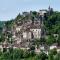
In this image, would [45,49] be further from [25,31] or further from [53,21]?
[53,21]

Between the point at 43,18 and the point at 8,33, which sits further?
the point at 43,18

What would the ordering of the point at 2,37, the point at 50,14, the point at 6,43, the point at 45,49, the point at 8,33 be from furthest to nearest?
the point at 50,14
the point at 8,33
the point at 2,37
the point at 6,43
the point at 45,49

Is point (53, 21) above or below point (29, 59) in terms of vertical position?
above

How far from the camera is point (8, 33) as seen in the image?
116 feet

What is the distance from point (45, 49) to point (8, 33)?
29.3 ft

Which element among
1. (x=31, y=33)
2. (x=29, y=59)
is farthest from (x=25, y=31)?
(x=29, y=59)

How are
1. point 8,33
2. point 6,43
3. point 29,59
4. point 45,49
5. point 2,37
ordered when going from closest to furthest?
point 29,59 < point 45,49 < point 6,43 < point 2,37 < point 8,33

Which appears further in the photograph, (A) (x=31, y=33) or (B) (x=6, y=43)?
(A) (x=31, y=33)

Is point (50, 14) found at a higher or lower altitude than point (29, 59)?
higher

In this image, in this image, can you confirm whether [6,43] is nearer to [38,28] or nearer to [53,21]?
[38,28]

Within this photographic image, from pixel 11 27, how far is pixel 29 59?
17675mm

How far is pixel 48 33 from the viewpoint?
110 feet

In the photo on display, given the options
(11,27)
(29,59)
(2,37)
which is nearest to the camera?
(29,59)

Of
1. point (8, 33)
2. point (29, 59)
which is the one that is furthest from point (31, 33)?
point (29, 59)
